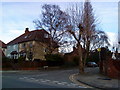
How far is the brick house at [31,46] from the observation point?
5303cm

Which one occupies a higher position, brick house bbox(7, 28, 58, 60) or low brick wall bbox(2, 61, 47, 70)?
brick house bbox(7, 28, 58, 60)

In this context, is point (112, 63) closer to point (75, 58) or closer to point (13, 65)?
point (13, 65)

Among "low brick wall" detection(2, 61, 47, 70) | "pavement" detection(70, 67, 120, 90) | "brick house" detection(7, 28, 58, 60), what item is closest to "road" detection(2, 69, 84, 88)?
"pavement" detection(70, 67, 120, 90)

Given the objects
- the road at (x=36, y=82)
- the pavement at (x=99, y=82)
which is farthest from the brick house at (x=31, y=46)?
the pavement at (x=99, y=82)

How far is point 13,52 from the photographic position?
66.6 meters

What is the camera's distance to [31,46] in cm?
5822

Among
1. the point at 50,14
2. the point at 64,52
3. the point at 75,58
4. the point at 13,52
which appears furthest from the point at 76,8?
the point at 13,52

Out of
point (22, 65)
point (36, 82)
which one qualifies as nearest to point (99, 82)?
point (36, 82)

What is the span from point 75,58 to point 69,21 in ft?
81.0

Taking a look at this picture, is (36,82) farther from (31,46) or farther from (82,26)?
(31,46)

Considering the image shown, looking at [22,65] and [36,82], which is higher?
[22,65]

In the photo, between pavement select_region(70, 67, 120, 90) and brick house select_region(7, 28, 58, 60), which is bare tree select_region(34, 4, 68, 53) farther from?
pavement select_region(70, 67, 120, 90)

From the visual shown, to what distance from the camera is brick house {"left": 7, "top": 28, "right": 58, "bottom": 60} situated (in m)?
53.0

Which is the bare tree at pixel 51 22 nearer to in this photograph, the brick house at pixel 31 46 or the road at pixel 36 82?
the brick house at pixel 31 46
